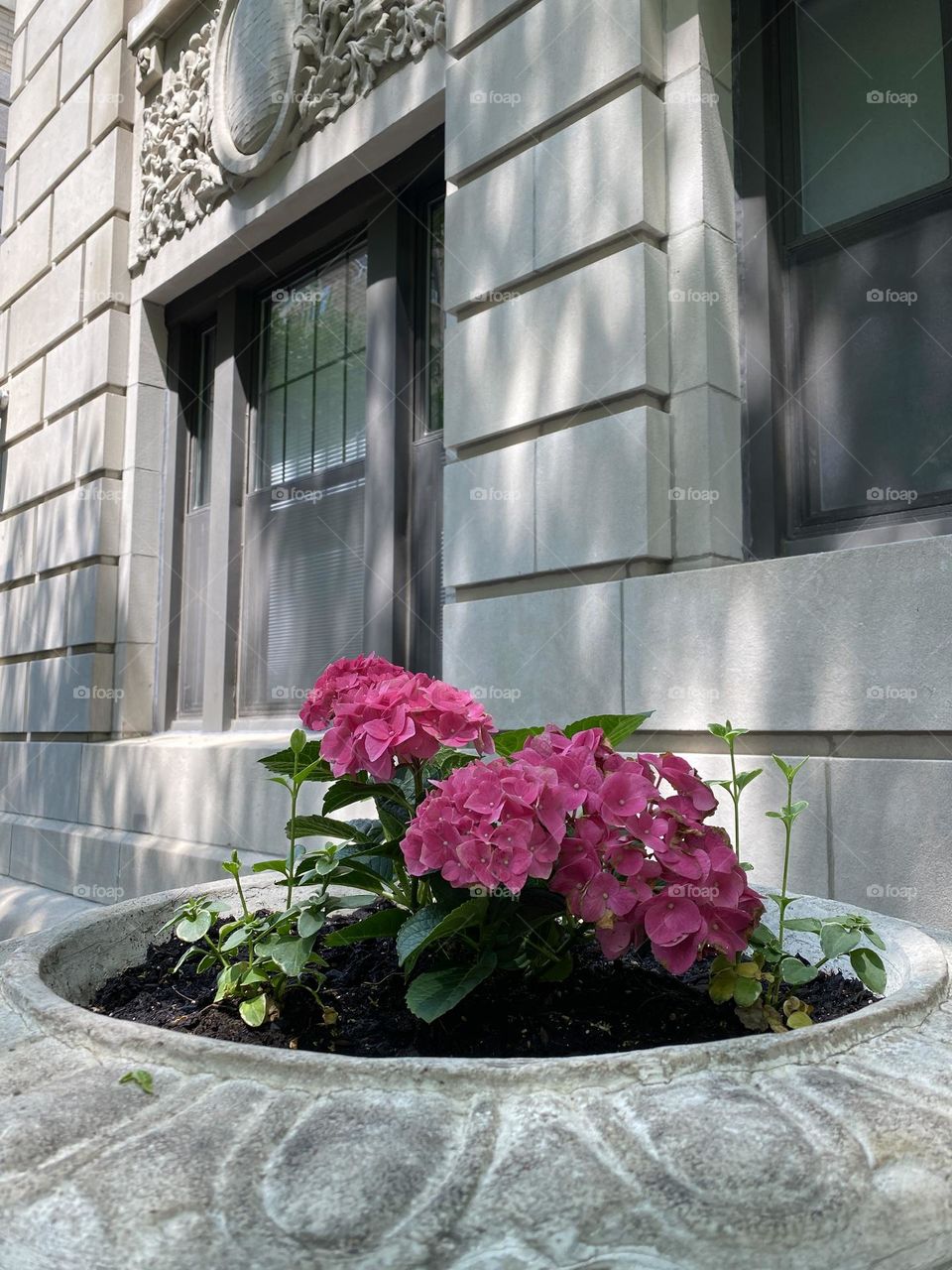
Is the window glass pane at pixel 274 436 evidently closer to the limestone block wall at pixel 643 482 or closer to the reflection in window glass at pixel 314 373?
the reflection in window glass at pixel 314 373

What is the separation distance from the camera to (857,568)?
9.38 feet

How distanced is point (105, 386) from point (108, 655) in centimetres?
196

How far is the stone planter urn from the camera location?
820 millimetres

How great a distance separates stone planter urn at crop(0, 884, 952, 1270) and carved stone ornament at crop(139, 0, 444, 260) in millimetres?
5020

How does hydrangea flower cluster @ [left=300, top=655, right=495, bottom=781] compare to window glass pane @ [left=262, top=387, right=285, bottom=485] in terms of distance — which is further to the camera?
window glass pane @ [left=262, top=387, right=285, bottom=485]

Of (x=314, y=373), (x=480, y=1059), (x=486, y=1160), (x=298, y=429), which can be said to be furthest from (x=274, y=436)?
(x=486, y=1160)

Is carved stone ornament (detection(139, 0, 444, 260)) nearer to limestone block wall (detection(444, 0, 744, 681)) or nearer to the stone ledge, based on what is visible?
limestone block wall (detection(444, 0, 744, 681))

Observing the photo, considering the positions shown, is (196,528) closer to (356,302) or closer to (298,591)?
(298,591)

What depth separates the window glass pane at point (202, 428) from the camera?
7164 mm

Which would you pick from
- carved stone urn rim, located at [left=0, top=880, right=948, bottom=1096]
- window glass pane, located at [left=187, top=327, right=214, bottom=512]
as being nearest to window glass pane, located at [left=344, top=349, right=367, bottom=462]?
window glass pane, located at [left=187, top=327, right=214, bottom=512]

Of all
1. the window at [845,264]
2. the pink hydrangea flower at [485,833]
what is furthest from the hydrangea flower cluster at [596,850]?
the window at [845,264]

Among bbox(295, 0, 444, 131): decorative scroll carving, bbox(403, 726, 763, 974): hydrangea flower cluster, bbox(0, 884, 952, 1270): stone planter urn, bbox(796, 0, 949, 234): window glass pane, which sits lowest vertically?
bbox(0, 884, 952, 1270): stone planter urn

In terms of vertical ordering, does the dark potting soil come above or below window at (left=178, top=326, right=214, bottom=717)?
below

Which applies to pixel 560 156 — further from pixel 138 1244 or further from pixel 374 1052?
pixel 138 1244
